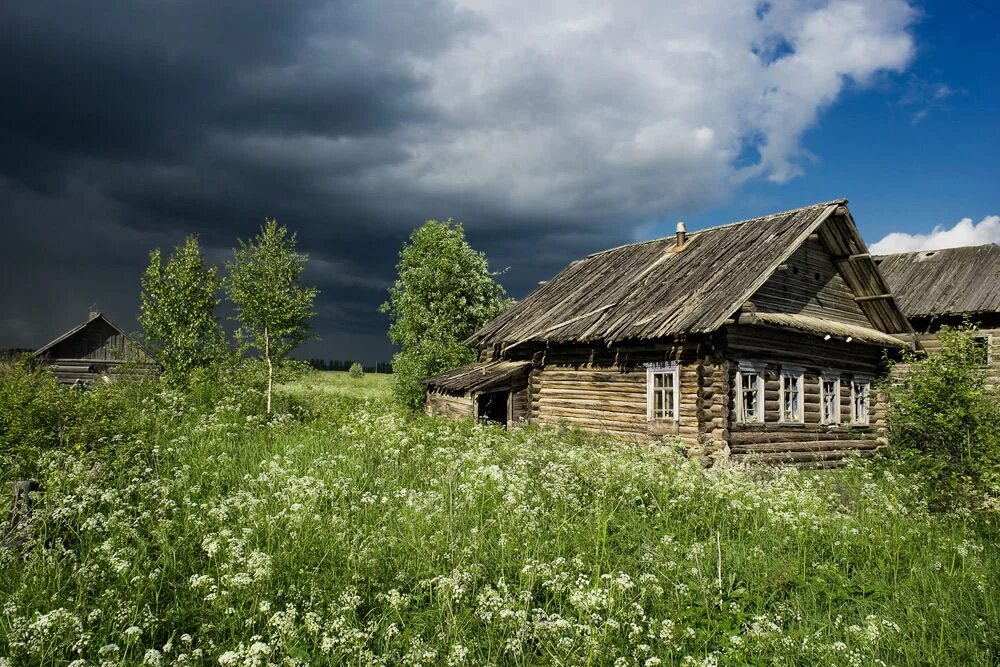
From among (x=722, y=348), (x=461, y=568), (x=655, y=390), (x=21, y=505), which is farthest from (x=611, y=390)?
(x=21, y=505)

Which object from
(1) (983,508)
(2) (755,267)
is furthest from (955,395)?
(2) (755,267)

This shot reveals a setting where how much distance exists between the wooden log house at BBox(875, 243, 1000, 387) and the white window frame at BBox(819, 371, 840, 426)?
6908 mm

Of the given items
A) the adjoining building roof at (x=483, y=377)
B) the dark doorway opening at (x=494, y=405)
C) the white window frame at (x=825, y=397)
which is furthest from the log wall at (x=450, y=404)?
the white window frame at (x=825, y=397)

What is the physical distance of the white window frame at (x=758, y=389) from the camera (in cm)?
1579

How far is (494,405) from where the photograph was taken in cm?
2266

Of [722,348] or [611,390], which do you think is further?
[611,390]

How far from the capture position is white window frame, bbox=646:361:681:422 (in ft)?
52.6

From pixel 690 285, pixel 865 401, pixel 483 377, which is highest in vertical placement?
pixel 690 285

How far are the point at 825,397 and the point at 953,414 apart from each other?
8114 millimetres

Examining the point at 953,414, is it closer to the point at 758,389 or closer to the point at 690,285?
the point at 758,389

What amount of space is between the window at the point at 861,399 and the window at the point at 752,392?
501 centimetres

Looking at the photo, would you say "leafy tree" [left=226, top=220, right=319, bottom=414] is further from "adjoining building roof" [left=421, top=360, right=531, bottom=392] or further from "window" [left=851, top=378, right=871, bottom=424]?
"window" [left=851, top=378, right=871, bottom=424]

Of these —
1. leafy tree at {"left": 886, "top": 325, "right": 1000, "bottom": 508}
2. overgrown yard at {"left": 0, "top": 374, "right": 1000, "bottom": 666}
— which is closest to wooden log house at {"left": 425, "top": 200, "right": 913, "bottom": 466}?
leafy tree at {"left": 886, "top": 325, "right": 1000, "bottom": 508}

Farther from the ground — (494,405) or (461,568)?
(494,405)
